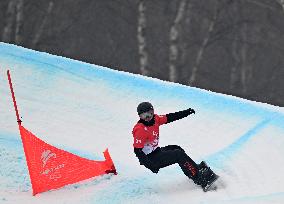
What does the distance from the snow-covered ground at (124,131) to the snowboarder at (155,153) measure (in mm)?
135

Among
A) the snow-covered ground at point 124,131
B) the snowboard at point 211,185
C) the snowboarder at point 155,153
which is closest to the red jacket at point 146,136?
the snowboarder at point 155,153

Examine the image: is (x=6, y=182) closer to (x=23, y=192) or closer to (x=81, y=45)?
(x=23, y=192)

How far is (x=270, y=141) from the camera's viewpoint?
5.27 metres

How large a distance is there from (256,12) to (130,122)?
1159 centimetres

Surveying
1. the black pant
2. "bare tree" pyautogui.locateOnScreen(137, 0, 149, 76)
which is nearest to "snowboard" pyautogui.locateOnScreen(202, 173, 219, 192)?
the black pant

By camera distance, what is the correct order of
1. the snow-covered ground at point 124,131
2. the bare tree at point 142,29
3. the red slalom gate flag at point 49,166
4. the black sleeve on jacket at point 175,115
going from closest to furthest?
1. the red slalom gate flag at point 49,166
2. the snow-covered ground at point 124,131
3. the black sleeve on jacket at point 175,115
4. the bare tree at point 142,29

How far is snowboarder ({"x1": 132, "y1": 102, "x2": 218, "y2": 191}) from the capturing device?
4.23m

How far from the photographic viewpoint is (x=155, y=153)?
437 cm

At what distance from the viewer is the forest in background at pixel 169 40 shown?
55.2 ft

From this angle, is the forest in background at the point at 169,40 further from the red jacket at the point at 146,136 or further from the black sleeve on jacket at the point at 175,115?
the red jacket at the point at 146,136

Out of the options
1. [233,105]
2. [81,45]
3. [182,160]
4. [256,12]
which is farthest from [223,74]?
[182,160]

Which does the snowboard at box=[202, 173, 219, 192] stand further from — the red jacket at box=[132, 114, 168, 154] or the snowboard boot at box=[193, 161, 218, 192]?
the red jacket at box=[132, 114, 168, 154]

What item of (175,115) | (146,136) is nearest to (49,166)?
(146,136)

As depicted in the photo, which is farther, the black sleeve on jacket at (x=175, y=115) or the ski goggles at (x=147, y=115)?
the black sleeve on jacket at (x=175, y=115)
